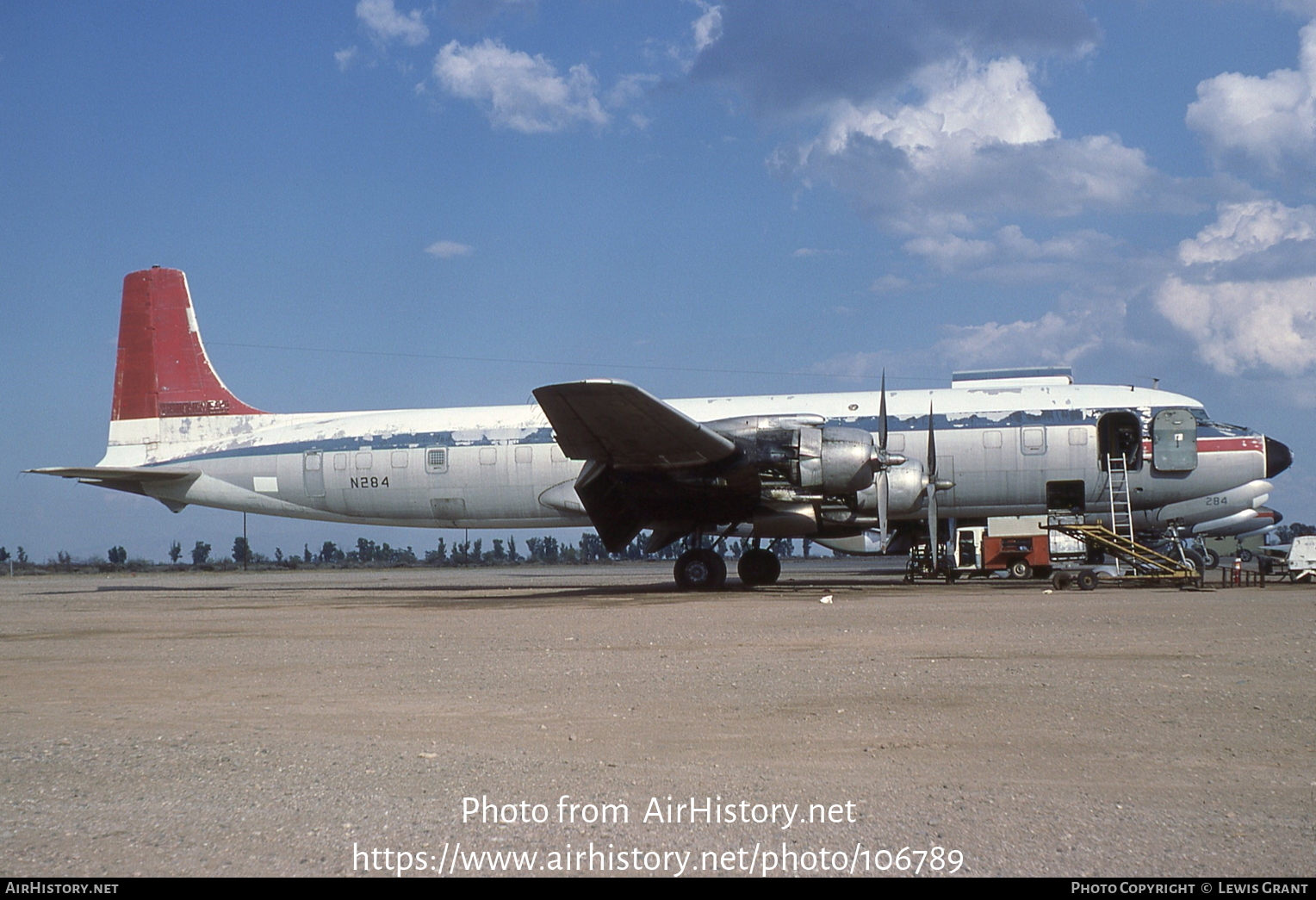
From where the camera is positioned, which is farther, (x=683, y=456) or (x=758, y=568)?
(x=758, y=568)

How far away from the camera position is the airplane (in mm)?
18484

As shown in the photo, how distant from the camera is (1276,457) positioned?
20719 millimetres

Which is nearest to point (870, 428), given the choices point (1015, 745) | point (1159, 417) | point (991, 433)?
point (991, 433)

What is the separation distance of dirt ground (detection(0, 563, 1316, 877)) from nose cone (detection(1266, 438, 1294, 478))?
442 inches

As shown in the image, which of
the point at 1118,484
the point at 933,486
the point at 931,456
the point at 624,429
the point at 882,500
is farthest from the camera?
the point at 1118,484

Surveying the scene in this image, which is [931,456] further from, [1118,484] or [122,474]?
[122,474]

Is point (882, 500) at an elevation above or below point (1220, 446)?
below

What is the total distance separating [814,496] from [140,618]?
11610 millimetres

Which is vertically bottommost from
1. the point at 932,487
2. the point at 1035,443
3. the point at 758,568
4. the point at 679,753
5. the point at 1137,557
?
the point at 679,753

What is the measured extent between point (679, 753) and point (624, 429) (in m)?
12.5

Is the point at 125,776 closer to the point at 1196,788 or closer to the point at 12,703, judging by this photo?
the point at 12,703

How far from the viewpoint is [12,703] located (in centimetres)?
727

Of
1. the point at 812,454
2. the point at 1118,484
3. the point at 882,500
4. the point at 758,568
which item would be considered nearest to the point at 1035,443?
the point at 1118,484

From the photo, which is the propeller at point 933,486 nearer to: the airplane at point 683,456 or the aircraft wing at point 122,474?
the airplane at point 683,456
